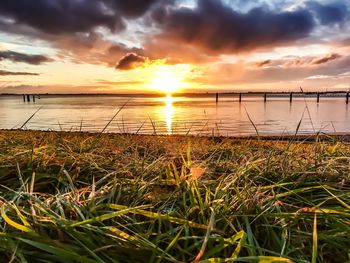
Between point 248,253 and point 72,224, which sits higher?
point 72,224

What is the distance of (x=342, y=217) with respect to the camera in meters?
1.32

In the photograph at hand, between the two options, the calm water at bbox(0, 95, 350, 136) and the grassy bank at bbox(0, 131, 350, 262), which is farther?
the calm water at bbox(0, 95, 350, 136)

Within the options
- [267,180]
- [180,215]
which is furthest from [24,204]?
[267,180]

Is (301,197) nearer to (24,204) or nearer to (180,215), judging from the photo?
(180,215)

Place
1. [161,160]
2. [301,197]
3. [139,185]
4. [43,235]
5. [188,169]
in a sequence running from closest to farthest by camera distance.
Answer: [43,235]
[301,197]
[139,185]
[188,169]
[161,160]

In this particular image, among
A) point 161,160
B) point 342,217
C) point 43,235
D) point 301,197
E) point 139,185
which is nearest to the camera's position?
point 43,235

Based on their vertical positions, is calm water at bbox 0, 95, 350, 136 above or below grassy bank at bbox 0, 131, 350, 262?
below

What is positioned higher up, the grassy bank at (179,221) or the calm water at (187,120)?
the grassy bank at (179,221)

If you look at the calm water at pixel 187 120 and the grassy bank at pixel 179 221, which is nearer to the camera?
the grassy bank at pixel 179 221

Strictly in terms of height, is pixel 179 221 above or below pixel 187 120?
above

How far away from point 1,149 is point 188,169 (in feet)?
5.07

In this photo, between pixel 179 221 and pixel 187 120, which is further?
pixel 187 120

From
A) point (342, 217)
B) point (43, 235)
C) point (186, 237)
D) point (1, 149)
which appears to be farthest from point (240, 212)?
point (1, 149)

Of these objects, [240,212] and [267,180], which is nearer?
[240,212]
